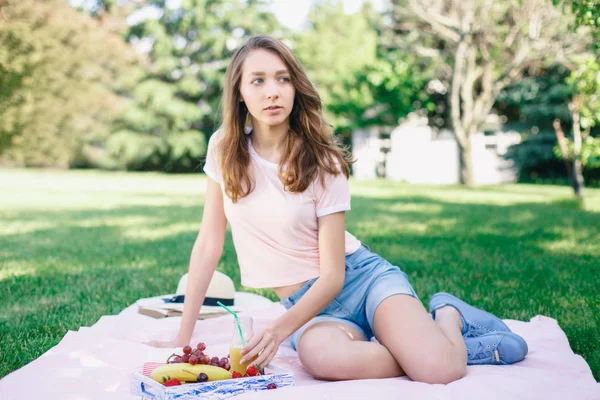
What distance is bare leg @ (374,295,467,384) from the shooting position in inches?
100

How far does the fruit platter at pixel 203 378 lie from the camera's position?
230 centimetres

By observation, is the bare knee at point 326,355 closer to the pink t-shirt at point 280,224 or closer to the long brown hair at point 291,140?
the pink t-shirt at point 280,224

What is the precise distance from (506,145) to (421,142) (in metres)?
3.30

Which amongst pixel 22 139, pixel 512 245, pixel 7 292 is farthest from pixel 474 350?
pixel 22 139

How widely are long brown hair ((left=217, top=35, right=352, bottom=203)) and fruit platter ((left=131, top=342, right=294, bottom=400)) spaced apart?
0.79 meters

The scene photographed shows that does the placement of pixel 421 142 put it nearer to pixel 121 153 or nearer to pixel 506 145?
pixel 506 145

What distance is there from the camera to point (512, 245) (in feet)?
22.7

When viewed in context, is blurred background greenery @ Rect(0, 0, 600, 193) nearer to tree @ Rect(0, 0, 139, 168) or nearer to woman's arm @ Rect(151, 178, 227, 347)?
tree @ Rect(0, 0, 139, 168)

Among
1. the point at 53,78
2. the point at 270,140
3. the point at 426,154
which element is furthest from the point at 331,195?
the point at 53,78

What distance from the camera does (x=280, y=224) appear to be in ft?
9.43

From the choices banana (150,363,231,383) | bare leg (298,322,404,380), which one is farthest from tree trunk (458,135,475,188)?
banana (150,363,231,383)

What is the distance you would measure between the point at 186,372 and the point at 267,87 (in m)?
1.28

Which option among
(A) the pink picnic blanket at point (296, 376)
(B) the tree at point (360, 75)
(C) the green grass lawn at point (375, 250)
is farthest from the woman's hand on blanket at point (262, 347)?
(B) the tree at point (360, 75)

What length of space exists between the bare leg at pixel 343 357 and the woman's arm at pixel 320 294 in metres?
0.11
